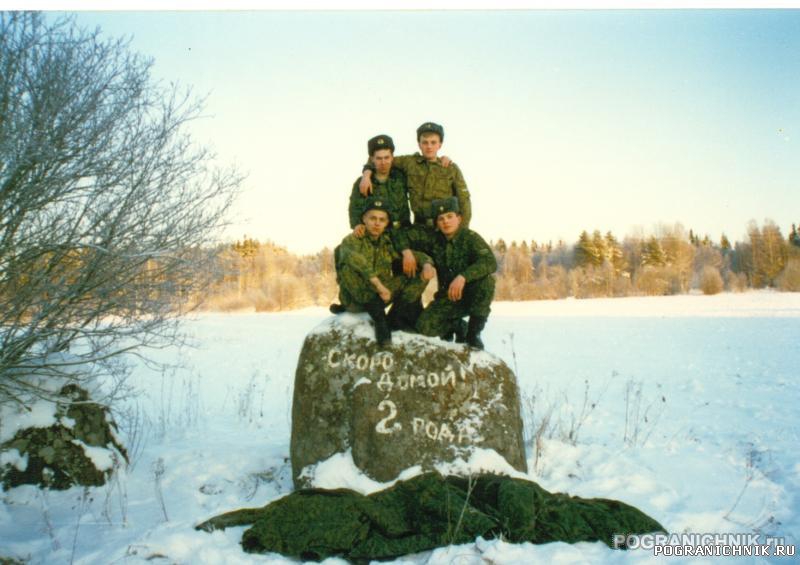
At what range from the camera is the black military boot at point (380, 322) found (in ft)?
15.3

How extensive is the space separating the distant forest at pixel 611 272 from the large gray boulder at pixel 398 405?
21285 millimetres

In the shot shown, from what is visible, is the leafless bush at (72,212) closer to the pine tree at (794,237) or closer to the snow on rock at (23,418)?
the snow on rock at (23,418)

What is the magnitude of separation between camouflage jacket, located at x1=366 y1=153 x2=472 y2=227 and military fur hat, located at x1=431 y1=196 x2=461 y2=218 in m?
0.29

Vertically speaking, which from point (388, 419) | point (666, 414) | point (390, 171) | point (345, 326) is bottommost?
point (666, 414)

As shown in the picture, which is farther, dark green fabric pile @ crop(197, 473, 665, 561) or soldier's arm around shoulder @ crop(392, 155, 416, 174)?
soldier's arm around shoulder @ crop(392, 155, 416, 174)

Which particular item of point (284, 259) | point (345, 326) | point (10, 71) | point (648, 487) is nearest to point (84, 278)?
point (10, 71)

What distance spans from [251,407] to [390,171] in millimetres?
4870

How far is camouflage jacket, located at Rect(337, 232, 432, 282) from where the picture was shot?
4719 mm

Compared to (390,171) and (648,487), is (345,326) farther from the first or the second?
(648,487)

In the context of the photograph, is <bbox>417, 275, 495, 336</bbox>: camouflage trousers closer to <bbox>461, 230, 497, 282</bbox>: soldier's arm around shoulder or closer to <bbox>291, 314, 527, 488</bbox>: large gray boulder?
<bbox>461, 230, 497, 282</bbox>: soldier's arm around shoulder

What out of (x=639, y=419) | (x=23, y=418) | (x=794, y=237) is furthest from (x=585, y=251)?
(x=23, y=418)

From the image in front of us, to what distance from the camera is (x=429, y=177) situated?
17.6 ft

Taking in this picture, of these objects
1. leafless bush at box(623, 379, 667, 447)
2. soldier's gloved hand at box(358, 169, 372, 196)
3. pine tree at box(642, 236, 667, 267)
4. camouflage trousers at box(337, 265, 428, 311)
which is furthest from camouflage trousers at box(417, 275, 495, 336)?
pine tree at box(642, 236, 667, 267)

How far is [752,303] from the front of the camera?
27062 mm
